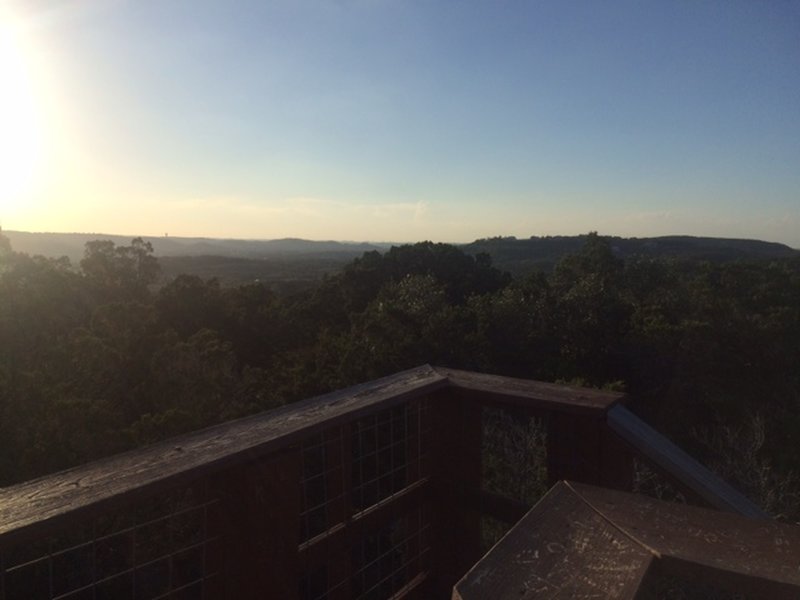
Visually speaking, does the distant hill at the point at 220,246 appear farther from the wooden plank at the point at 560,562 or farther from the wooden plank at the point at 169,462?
the wooden plank at the point at 560,562

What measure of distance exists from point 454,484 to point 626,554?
46.4 inches

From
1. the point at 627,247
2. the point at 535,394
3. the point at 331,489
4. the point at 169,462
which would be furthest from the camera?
the point at 627,247

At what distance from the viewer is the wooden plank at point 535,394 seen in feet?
5.48

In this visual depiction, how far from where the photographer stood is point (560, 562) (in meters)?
0.82

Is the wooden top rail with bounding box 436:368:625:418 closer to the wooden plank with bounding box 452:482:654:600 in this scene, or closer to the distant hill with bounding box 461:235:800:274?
the wooden plank with bounding box 452:482:654:600

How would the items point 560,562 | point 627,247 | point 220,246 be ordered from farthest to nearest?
1. point 220,246
2. point 627,247
3. point 560,562

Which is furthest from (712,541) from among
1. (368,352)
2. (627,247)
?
(627,247)

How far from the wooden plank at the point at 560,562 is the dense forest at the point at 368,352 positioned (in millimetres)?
6434

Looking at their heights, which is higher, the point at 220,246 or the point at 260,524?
the point at 260,524

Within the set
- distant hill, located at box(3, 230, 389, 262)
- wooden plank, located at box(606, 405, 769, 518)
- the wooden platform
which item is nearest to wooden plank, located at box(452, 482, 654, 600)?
the wooden platform

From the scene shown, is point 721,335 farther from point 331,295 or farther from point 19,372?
point 19,372

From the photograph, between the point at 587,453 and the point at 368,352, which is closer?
the point at 587,453

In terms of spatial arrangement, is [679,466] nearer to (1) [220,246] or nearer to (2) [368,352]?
(2) [368,352]

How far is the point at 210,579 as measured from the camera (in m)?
1.32
